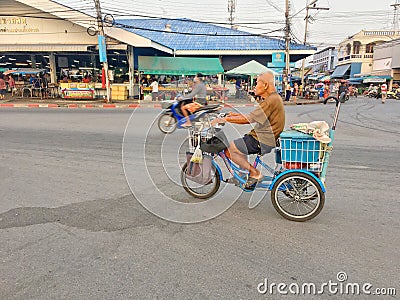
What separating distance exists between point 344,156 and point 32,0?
72.5 ft

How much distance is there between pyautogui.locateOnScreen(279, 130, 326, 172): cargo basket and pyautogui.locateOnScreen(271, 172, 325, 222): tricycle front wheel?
0.13 meters

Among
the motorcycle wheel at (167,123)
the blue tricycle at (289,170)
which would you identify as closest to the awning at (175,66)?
the motorcycle wheel at (167,123)

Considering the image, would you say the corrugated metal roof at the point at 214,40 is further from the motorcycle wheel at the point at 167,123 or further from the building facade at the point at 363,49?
the building facade at the point at 363,49

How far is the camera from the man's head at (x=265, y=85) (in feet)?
12.4

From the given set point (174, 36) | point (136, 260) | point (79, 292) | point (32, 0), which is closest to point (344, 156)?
point (136, 260)

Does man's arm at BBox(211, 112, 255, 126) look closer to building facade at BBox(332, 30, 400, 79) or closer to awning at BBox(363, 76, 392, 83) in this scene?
awning at BBox(363, 76, 392, 83)

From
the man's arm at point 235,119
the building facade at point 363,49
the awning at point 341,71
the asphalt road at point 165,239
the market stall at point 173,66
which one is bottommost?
the asphalt road at point 165,239

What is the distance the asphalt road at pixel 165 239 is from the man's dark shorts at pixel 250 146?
0.80 metres

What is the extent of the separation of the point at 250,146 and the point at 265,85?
759 millimetres

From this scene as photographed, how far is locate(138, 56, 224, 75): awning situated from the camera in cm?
2206

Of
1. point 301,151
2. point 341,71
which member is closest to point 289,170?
point 301,151

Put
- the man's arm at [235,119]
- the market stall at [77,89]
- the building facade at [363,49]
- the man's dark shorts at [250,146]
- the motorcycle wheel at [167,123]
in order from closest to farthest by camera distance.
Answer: the man's arm at [235,119] < the man's dark shorts at [250,146] < the motorcycle wheel at [167,123] < the market stall at [77,89] < the building facade at [363,49]

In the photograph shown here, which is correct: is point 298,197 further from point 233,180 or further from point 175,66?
point 175,66

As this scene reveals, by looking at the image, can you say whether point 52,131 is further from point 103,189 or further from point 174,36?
point 174,36
